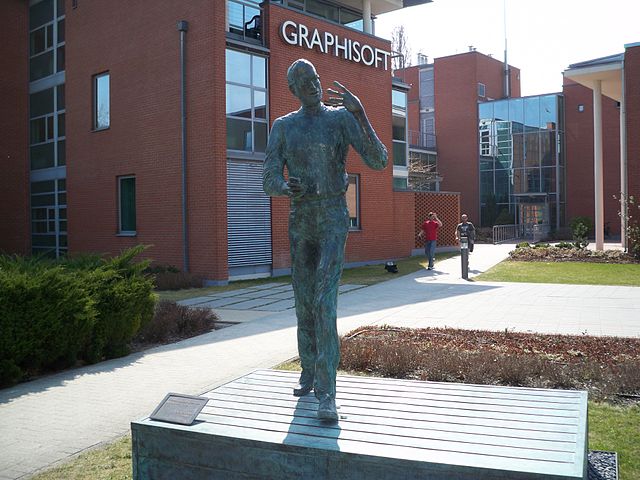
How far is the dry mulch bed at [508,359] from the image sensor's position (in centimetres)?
663

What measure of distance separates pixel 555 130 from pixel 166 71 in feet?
99.2

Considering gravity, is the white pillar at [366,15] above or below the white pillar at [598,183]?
above

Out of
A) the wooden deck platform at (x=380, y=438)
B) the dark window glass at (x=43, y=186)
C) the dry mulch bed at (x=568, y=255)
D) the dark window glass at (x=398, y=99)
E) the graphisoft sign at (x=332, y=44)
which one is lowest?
the wooden deck platform at (x=380, y=438)

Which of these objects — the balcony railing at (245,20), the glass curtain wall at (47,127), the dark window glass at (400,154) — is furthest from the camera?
the dark window glass at (400,154)

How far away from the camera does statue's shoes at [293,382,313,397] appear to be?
5027 millimetres

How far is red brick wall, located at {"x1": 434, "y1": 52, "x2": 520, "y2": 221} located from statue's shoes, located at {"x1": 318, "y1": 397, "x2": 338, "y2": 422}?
4042cm

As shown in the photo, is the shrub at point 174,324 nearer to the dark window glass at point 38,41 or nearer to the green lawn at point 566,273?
the green lawn at point 566,273

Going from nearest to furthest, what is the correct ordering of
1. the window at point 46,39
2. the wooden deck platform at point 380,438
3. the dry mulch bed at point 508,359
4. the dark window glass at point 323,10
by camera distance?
the wooden deck platform at point 380,438, the dry mulch bed at point 508,359, the dark window glass at point 323,10, the window at point 46,39

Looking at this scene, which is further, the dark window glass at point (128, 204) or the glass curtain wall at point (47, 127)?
the glass curtain wall at point (47, 127)

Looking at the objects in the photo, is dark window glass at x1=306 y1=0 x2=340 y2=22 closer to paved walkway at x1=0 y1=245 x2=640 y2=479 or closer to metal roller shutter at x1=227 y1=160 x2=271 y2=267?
metal roller shutter at x1=227 y1=160 x2=271 y2=267

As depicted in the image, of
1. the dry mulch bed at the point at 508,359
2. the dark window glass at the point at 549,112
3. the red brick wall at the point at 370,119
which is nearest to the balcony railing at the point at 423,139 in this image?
the dark window glass at the point at 549,112

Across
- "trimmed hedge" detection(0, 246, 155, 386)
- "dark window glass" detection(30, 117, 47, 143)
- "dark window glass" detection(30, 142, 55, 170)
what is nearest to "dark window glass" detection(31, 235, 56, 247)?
"dark window glass" detection(30, 142, 55, 170)

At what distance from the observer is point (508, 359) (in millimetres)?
7070

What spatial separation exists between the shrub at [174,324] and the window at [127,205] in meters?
9.93
